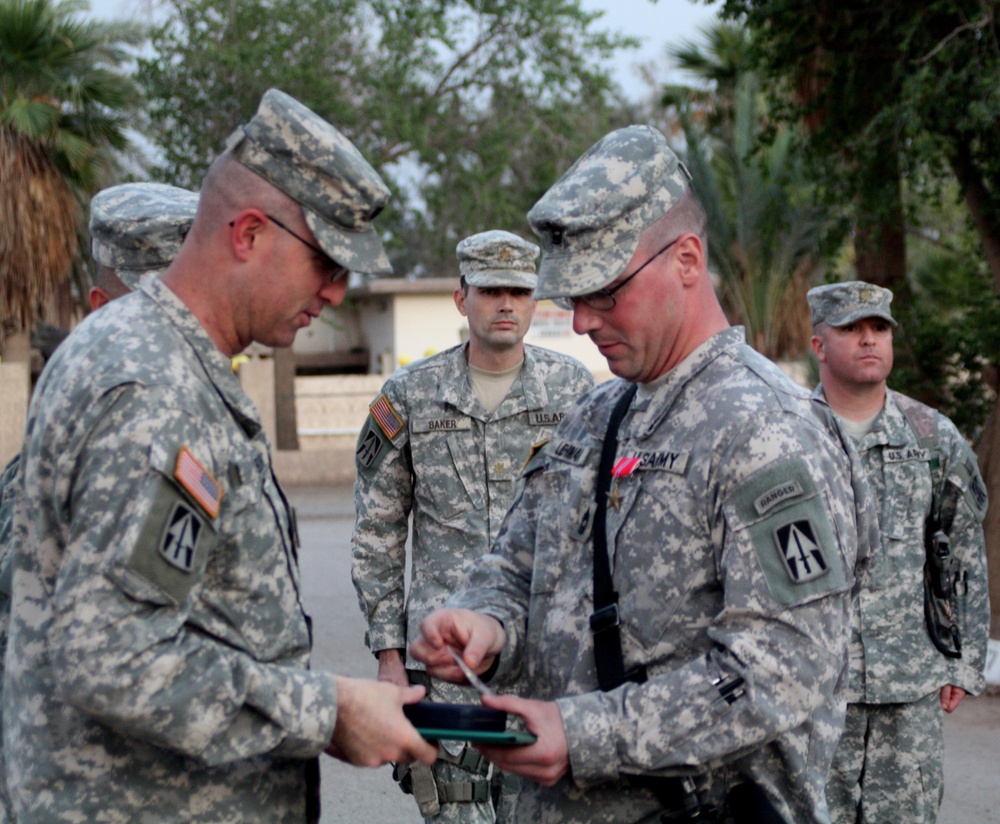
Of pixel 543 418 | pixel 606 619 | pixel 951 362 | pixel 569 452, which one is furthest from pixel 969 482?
pixel 951 362

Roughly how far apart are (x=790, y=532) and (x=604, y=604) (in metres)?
0.44

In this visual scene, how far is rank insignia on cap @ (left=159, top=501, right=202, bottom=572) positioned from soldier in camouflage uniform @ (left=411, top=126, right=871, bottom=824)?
65 cm

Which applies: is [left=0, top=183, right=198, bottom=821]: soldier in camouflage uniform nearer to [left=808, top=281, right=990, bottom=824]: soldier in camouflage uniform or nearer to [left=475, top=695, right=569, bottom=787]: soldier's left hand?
[left=475, top=695, right=569, bottom=787]: soldier's left hand

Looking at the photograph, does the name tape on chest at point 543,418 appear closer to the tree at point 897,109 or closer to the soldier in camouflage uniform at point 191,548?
the soldier in camouflage uniform at point 191,548

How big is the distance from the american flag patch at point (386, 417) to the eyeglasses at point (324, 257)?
7.68ft

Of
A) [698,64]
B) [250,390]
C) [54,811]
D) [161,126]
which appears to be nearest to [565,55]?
[698,64]

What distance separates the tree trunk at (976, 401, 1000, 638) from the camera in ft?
24.3

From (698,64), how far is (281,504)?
2110 cm

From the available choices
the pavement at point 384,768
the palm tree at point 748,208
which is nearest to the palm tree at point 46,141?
the palm tree at point 748,208

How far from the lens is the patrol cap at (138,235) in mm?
3553

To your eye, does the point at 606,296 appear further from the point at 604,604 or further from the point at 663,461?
the point at 604,604

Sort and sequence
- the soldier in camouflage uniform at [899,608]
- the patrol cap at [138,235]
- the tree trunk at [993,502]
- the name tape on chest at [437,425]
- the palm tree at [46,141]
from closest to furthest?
the patrol cap at [138,235]
the soldier in camouflage uniform at [899,608]
the name tape on chest at [437,425]
the tree trunk at [993,502]
the palm tree at [46,141]

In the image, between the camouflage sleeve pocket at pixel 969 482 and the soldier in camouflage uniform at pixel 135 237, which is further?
the camouflage sleeve pocket at pixel 969 482

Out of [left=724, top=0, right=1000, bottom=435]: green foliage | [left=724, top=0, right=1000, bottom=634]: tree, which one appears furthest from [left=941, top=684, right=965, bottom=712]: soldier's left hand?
[left=724, top=0, right=1000, bottom=435]: green foliage
